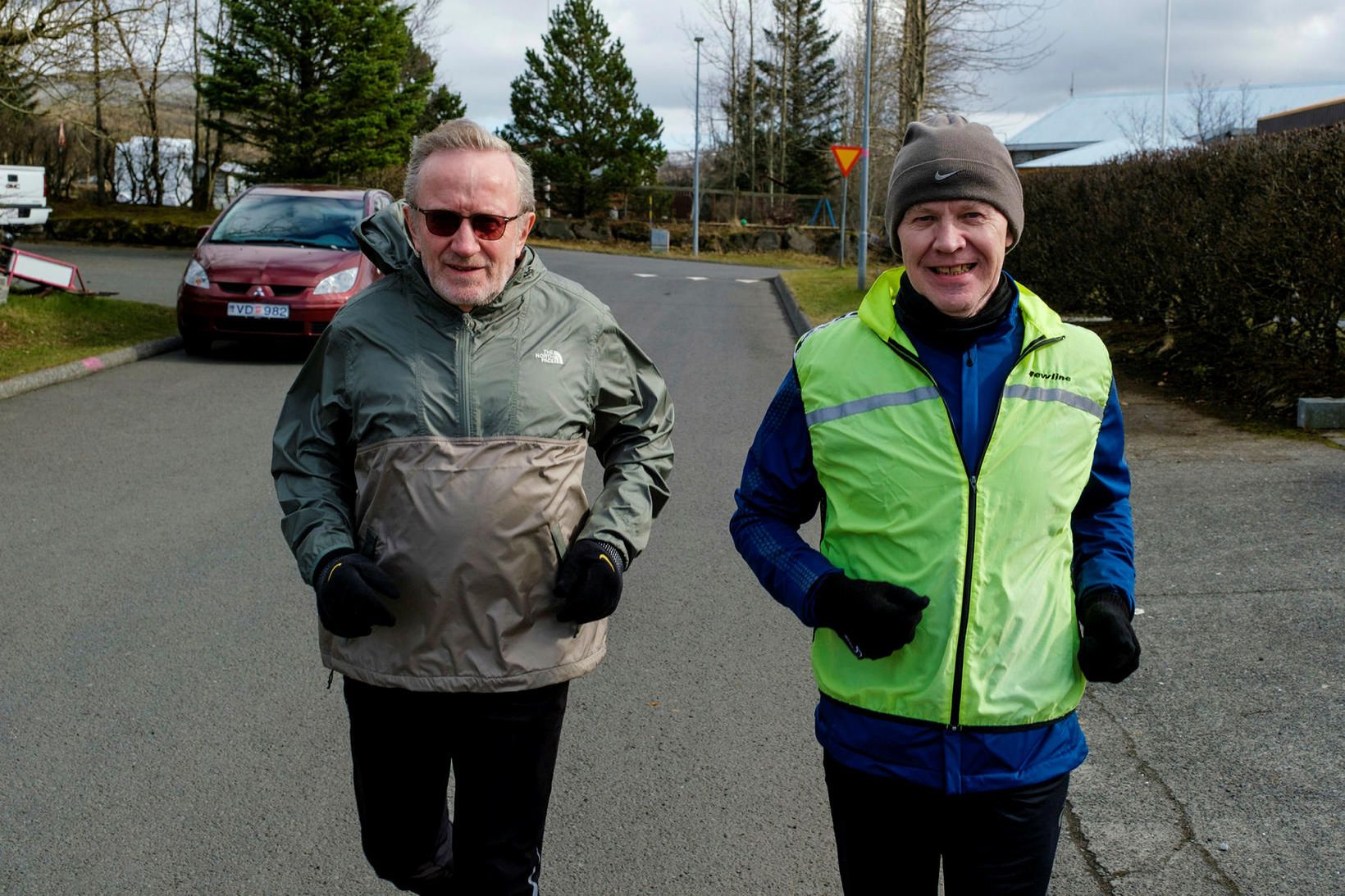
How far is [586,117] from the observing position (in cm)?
4841

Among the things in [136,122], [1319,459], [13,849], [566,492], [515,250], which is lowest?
[13,849]

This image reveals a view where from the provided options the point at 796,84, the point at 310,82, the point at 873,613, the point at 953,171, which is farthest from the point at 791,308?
the point at 796,84

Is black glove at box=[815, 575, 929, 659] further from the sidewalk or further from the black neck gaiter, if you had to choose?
the sidewalk

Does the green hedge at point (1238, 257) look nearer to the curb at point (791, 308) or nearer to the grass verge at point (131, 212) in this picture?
the curb at point (791, 308)

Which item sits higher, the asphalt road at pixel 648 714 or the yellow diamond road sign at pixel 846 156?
the yellow diamond road sign at pixel 846 156

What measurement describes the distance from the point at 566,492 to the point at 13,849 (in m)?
2.16

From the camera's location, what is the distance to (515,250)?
2760 millimetres

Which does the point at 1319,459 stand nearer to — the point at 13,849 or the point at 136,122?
the point at 13,849

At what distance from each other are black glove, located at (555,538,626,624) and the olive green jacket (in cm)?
5

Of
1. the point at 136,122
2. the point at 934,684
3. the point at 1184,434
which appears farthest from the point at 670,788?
the point at 136,122

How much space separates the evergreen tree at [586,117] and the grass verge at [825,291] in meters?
19.7

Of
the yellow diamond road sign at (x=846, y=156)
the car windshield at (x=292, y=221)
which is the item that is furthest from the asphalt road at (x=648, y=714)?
the yellow diamond road sign at (x=846, y=156)

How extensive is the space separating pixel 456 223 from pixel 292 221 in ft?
40.0

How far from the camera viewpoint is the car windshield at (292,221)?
1373 cm
